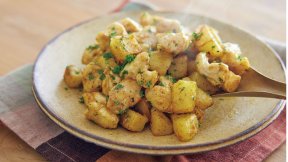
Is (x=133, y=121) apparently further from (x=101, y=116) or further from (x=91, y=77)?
(x=91, y=77)

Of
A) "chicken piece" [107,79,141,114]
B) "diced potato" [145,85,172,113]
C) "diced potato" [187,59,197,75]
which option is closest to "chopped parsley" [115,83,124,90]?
"chicken piece" [107,79,141,114]

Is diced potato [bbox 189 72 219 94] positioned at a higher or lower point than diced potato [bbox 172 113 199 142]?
higher

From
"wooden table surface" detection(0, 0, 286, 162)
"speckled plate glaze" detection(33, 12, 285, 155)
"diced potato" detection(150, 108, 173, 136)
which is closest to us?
"speckled plate glaze" detection(33, 12, 285, 155)

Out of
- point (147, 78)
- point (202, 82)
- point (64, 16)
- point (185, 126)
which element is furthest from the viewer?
point (64, 16)

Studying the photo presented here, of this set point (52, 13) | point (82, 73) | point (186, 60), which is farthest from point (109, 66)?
point (52, 13)

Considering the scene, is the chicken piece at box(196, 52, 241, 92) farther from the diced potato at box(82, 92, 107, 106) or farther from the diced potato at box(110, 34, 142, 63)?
the diced potato at box(82, 92, 107, 106)

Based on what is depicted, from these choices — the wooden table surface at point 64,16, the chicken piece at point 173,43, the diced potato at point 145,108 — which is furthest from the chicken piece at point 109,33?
the wooden table surface at point 64,16

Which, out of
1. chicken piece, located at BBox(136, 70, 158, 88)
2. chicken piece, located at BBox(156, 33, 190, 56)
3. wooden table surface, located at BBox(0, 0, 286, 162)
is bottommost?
wooden table surface, located at BBox(0, 0, 286, 162)

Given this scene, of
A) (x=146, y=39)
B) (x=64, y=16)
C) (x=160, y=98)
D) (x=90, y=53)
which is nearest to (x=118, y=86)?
(x=160, y=98)
